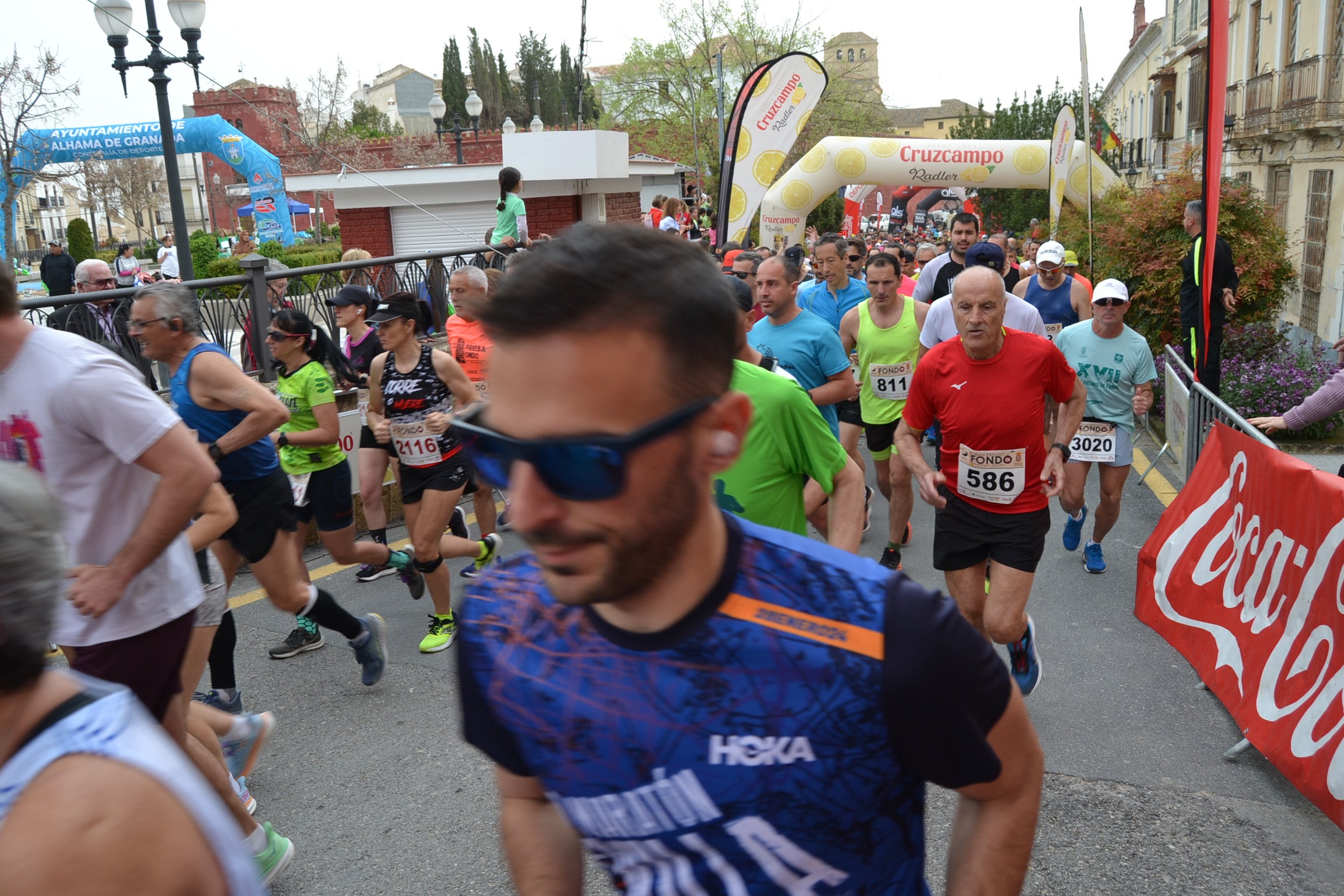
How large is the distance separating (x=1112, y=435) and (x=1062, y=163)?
9095mm

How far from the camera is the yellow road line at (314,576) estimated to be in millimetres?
6535

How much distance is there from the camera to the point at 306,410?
584cm

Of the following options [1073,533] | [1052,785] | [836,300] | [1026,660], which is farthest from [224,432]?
[1073,533]

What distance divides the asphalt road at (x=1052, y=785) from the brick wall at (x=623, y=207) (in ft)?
60.0

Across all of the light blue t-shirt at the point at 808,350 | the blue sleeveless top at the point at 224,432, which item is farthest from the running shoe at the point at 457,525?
the light blue t-shirt at the point at 808,350

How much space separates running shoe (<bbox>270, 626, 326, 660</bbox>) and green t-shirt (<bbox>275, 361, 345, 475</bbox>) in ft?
2.79

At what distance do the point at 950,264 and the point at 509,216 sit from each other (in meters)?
4.96

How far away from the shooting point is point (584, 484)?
3.75 feet

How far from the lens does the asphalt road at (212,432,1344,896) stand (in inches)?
141

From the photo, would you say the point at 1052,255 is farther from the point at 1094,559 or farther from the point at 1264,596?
the point at 1264,596

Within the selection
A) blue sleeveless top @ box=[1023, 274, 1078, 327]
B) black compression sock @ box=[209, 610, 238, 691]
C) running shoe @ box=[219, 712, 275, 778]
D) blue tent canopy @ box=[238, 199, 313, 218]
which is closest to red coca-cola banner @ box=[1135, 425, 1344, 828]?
blue sleeveless top @ box=[1023, 274, 1078, 327]

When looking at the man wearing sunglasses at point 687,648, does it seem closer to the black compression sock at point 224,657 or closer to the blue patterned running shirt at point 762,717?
the blue patterned running shirt at point 762,717

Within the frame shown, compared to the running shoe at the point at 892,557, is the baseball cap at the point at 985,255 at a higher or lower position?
higher

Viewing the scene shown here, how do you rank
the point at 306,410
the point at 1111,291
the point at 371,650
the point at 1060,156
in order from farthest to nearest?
the point at 1060,156 → the point at 1111,291 → the point at 306,410 → the point at 371,650
